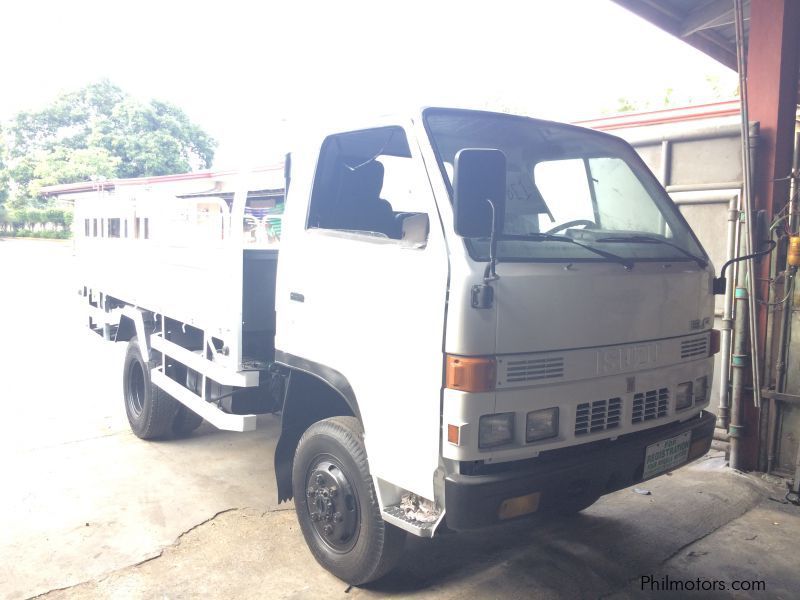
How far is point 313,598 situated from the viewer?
331 cm

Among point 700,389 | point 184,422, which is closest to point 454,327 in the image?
point 700,389

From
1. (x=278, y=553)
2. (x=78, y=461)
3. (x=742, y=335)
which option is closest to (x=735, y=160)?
(x=742, y=335)

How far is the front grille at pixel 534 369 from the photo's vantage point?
2695 millimetres

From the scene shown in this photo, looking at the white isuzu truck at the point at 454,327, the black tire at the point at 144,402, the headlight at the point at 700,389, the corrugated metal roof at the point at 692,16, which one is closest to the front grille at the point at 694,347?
the white isuzu truck at the point at 454,327

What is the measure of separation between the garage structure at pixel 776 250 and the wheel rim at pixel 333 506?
322 centimetres

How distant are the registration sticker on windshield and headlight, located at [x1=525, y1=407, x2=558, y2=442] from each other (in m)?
0.59

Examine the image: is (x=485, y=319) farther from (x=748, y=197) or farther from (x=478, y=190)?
(x=748, y=197)

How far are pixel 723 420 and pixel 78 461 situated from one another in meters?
4.99

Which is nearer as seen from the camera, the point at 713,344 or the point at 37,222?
the point at 713,344

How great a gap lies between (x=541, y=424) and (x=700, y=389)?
1198mm

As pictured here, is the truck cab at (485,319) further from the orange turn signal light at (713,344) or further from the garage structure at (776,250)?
the garage structure at (776,250)

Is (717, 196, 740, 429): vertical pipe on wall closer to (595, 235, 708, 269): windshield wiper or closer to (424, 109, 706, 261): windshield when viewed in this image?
(424, 109, 706, 261): windshield

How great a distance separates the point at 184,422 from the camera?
5.71m

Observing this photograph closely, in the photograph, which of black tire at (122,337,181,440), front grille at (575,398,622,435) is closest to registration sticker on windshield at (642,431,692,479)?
front grille at (575,398,622,435)
